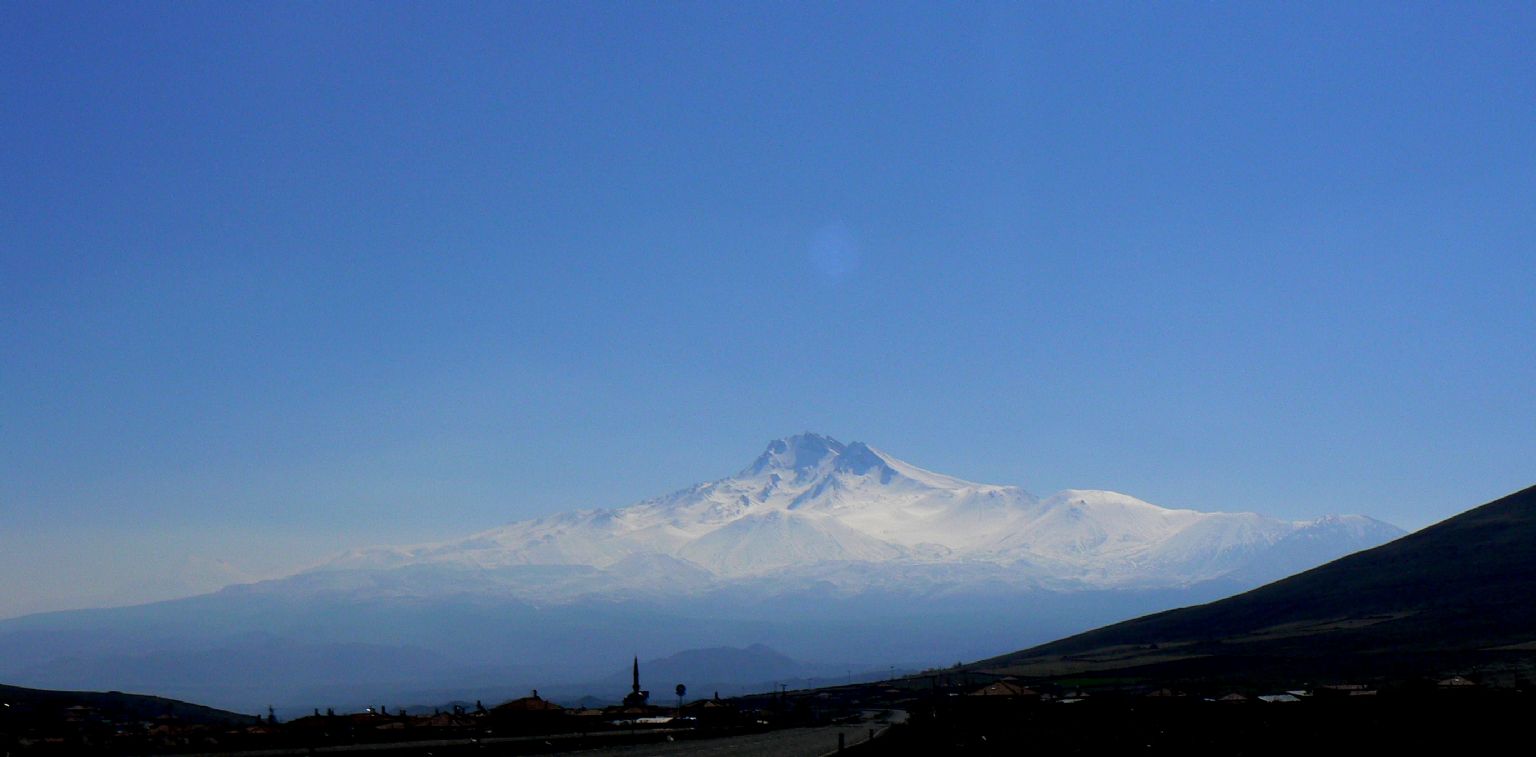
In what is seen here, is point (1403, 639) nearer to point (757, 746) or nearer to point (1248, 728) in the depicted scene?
point (1248, 728)

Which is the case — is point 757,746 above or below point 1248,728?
above

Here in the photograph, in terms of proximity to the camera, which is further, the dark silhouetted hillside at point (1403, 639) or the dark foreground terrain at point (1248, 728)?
the dark silhouetted hillside at point (1403, 639)

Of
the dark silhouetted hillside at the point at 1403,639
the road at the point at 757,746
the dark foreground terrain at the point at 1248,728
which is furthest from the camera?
the dark silhouetted hillside at the point at 1403,639

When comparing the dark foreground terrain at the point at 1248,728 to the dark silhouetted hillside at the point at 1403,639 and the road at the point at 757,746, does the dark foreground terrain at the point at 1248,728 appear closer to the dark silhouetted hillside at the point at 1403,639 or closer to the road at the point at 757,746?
the road at the point at 757,746

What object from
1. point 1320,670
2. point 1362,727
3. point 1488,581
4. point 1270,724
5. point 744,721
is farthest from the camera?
point 1488,581

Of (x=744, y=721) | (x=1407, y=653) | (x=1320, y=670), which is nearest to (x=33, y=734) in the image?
(x=744, y=721)

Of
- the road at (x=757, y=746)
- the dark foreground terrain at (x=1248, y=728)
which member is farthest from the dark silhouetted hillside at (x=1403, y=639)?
the road at (x=757, y=746)

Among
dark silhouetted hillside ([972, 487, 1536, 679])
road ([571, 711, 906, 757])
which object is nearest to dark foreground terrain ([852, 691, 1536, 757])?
road ([571, 711, 906, 757])

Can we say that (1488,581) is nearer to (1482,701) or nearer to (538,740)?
(1482,701)

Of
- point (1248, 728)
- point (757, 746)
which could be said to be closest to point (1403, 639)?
point (1248, 728)

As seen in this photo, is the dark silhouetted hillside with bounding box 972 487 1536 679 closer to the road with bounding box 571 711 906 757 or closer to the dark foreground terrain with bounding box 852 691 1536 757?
Result: the dark foreground terrain with bounding box 852 691 1536 757

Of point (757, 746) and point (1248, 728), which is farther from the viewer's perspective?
point (757, 746)

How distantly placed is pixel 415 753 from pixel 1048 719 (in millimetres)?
51867

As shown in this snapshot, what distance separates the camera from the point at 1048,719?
10325 centimetres
